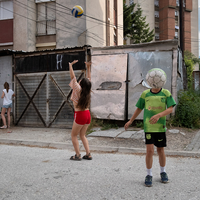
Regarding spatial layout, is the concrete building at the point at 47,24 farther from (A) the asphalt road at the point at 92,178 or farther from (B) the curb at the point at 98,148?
(A) the asphalt road at the point at 92,178

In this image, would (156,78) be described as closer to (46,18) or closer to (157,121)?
(157,121)

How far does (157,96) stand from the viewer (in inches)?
135

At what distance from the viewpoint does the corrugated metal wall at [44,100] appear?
31.7 ft

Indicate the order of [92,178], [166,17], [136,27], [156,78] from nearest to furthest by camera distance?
1. [156,78]
2. [92,178]
3. [136,27]
4. [166,17]

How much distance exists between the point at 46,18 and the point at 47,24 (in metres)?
0.41

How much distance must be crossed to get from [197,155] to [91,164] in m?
2.57

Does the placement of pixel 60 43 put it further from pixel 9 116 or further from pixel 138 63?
pixel 138 63

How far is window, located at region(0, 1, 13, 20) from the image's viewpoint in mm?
16734

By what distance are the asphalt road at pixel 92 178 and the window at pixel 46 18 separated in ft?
41.8

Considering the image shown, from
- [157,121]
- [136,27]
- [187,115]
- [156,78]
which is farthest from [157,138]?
[136,27]

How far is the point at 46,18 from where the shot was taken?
16469 millimetres

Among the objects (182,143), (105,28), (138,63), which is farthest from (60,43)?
(182,143)

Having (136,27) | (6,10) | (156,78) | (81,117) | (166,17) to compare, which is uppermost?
(166,17)

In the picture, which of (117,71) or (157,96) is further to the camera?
(117,71)
